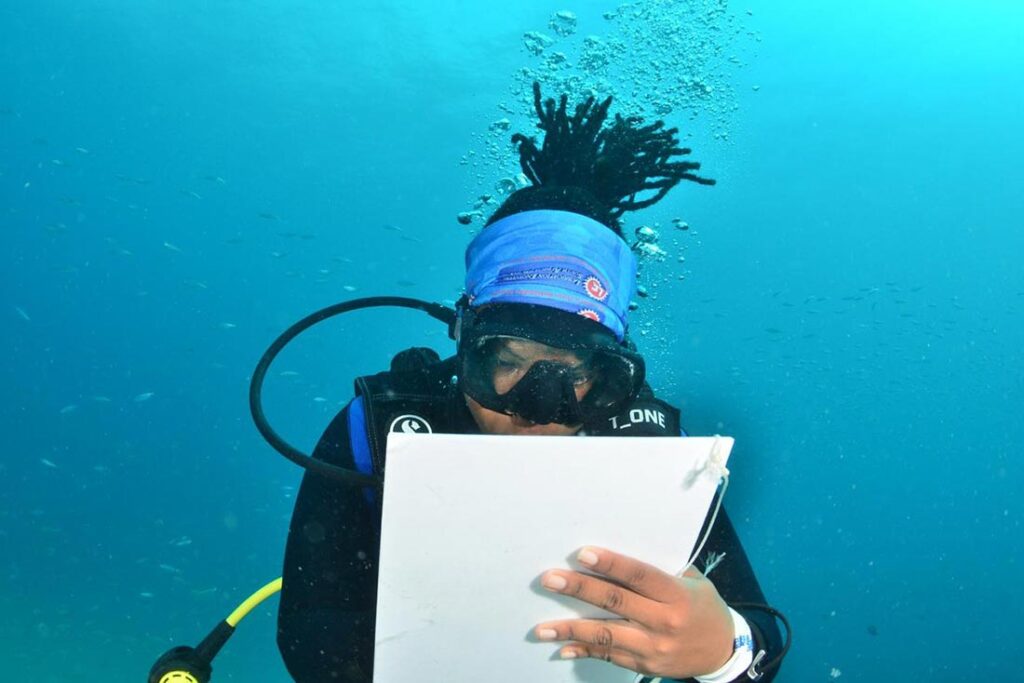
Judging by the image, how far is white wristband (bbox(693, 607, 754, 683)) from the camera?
1949 millimetres

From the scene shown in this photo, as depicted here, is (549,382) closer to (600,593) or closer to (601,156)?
(600,593)

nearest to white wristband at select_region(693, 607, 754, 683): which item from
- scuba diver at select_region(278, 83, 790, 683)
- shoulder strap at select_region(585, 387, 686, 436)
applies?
scuba diver at select_region(278, 83, 790, 683)

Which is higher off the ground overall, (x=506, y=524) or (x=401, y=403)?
(x=401, y=403)

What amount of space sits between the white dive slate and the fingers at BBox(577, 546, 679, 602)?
41mm

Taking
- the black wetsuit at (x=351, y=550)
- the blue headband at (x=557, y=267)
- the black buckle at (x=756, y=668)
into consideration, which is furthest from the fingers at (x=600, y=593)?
the blue headband at (x=557, y=267)

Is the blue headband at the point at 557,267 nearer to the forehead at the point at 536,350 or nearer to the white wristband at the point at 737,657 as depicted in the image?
the forehead at the point at 536,350

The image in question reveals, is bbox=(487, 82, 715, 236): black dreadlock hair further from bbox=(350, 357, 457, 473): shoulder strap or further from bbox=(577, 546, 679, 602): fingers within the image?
bbox=(577, 546, 679, 602): fingers

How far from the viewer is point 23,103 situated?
2495 centimetres

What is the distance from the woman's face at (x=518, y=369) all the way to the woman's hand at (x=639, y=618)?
87 cm

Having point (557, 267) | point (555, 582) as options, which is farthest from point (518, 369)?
point (555, 582)

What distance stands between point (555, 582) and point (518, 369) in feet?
3.43

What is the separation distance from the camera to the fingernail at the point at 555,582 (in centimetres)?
158

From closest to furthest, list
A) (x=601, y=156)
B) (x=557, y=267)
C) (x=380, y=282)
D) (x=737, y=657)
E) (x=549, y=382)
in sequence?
(x=737, y=657)
(x=549, y=382)
(x=557, y=267)
(x=601, y=156)
(x=380, y=282)

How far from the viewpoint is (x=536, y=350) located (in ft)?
8.30
